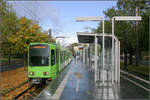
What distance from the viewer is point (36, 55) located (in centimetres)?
1250

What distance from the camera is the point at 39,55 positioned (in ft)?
41.0

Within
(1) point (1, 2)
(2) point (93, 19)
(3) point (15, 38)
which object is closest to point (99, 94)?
(2) point (93, 19)

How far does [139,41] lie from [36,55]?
15.4 metres

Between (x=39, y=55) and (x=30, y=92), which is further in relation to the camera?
(x=39, y=55)

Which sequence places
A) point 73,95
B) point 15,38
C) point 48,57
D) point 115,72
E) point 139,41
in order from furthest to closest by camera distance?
point 139,41
point 15,38
point 48,57
point 115,72
point 73,95

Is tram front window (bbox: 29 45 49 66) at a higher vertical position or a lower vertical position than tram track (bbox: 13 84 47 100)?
higher

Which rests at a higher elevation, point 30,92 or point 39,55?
point 39,55

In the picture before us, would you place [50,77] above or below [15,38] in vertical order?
below

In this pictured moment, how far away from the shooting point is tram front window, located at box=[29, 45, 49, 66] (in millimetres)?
12438

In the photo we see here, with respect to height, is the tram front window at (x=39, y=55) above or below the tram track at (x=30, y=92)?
above

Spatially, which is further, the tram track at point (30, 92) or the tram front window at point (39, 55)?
the tram front window at point (39, 55)

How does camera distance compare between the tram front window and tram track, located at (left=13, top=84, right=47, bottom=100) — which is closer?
tram track, located at (left=13, top=84, right=47, bottom=100)

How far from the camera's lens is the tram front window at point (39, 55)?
12.4 m

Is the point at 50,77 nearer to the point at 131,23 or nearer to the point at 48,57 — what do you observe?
the point at 48,57
